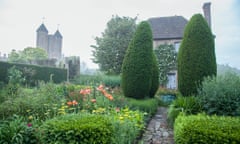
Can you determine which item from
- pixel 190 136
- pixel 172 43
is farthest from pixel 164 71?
pixel 190 136

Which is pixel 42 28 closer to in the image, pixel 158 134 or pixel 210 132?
pixel 158 134

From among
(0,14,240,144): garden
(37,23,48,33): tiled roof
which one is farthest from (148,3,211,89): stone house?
(37,23,48,33): tiled roof

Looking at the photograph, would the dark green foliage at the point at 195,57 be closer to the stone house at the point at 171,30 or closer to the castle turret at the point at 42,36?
the stone house at the point at 171,30

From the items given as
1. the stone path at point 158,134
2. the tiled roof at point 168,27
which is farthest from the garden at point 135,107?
the tiled roof at point 168,27

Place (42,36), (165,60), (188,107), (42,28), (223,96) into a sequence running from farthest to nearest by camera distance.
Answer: (42,28)
(42,36)
(165,60)
(188,107)
(223,96)

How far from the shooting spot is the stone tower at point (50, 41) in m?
42.5

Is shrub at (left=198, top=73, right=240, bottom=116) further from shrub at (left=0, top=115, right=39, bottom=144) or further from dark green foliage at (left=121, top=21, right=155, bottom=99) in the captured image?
shrub at (left=0, top=115, right=39, bottom=144)

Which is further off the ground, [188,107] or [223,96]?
[223,96]

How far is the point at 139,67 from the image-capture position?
23.3 feet

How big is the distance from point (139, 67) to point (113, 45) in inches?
385

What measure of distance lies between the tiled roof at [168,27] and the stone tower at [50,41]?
108 feet

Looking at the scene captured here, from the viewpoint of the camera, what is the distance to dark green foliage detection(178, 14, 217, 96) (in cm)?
620

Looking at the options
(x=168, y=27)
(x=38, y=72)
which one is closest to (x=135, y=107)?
(x=38, y=72)

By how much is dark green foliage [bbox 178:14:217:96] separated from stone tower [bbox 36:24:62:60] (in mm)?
42818
